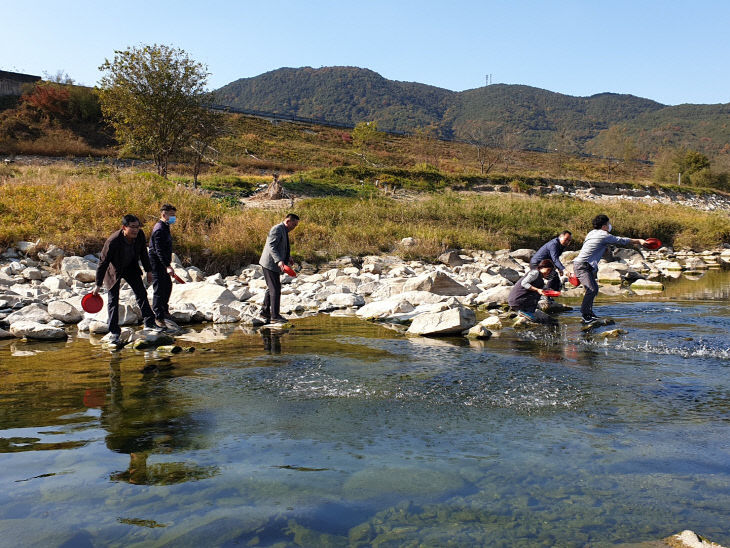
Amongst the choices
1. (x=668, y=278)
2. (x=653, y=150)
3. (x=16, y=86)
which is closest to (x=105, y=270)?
(x=668, y=278)

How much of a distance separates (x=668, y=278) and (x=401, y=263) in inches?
320

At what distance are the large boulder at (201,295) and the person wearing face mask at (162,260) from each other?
1.47 metres

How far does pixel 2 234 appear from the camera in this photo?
14117 millimetres

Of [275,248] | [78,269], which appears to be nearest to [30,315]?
[78,269]

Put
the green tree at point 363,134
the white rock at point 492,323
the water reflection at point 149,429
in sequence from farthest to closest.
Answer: the green tree at point 363,134
the white rock at point 492,323
the water reflection at point 149,429

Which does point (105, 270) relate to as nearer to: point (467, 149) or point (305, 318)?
point (305, 318)

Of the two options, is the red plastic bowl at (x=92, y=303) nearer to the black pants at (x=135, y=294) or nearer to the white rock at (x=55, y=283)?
the black pants at (x=135, y=294)

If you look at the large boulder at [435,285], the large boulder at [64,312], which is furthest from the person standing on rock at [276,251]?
the large boulder at [64,312]

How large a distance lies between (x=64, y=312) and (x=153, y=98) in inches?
780

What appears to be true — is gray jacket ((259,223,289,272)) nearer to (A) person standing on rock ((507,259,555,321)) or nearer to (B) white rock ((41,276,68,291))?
(A) person standing on rock ((507,259,555,321))

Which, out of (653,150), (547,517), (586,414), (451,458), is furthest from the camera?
(653,150)

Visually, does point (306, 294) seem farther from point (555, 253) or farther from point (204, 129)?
point (204, 129)

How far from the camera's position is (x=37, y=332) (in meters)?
8.95

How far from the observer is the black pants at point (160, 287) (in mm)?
9398
